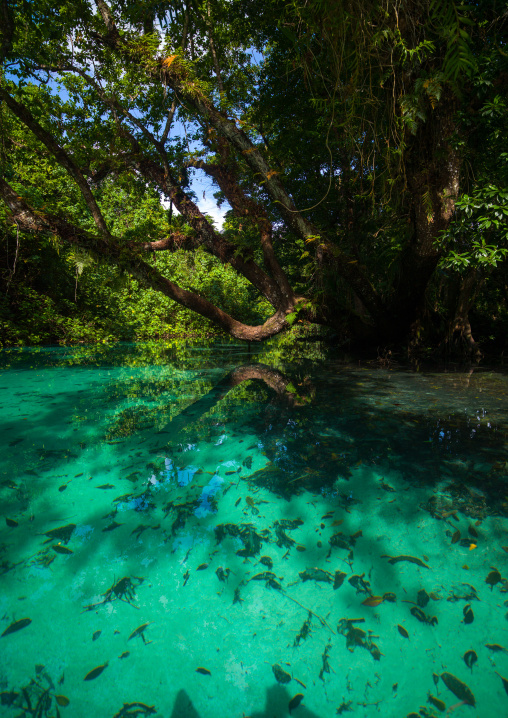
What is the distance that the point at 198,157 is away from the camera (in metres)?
8.87

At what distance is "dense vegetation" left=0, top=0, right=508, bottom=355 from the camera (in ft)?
15.0

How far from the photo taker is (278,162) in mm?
9750

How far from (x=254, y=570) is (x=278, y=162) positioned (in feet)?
33.8

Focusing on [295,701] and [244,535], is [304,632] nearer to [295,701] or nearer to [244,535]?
[295,701]

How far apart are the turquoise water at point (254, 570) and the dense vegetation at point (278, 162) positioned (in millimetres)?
3378

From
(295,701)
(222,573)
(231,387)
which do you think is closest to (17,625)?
(222,573)

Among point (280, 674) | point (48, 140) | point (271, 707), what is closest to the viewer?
point (271, 707)

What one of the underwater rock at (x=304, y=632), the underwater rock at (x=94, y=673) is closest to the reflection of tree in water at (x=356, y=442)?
the underwater rock at (x=304, y=632)

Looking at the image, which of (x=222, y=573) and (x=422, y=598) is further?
(x=222, y=573)

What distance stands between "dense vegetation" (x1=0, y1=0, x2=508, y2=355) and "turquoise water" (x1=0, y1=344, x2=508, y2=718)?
133 inches

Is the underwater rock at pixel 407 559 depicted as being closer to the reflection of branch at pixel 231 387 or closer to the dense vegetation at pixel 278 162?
the reflection of branch at pixel 231 387

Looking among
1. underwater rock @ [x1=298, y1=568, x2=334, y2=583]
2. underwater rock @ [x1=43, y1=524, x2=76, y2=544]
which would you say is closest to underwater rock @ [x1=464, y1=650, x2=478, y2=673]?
underwater rock @ [x1=298, y1=568, x2=334, y2=583]

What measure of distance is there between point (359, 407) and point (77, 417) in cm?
370

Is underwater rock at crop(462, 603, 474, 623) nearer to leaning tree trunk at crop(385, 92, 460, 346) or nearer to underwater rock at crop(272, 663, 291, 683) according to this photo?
underwater rock at crop(272, 663, 291, 683)
